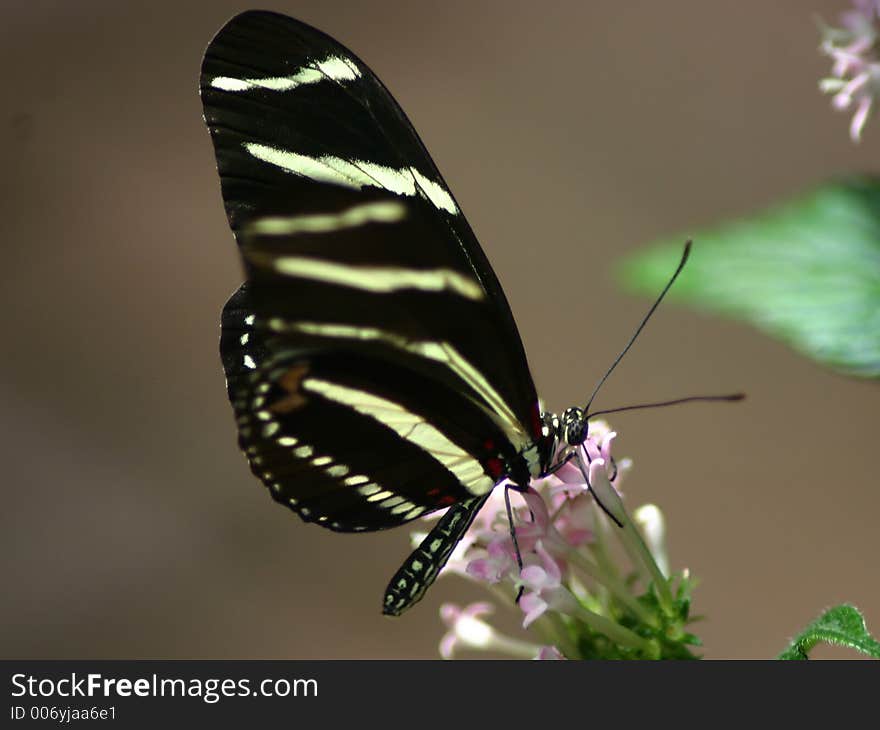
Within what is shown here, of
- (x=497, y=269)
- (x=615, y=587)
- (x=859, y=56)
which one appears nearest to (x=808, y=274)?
(x=859, y=56)

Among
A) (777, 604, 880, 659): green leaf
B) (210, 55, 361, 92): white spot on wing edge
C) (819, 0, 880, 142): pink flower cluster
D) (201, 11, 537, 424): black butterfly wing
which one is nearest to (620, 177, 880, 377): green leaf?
(819, 0, 880, 142): pink flower cluster

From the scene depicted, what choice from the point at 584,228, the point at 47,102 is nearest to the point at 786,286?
the point at 584,228

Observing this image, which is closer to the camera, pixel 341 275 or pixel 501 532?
pixel 341 275

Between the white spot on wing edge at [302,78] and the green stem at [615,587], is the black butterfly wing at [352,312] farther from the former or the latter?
the green stem at [615,587]

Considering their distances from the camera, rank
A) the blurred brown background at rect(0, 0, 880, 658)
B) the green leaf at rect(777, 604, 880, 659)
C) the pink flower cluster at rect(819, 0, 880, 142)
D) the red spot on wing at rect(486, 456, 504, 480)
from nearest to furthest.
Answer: the green leaf at rect(777, 604, 880, 659) → the red spot on wing at rect(486, 456, 504, 480) → the pink flower cluster at rect(819, 0, 880, 142) → the blurred brown background at rect(0, 0, 880, 658)

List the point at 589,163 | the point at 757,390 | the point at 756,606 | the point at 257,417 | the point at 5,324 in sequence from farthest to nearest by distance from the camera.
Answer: the point at 589,163 < the point at 5,324 < the point at 757,390 < the point at 756,606 < the point at 257,417

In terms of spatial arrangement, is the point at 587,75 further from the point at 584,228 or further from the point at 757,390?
the point at 757,390

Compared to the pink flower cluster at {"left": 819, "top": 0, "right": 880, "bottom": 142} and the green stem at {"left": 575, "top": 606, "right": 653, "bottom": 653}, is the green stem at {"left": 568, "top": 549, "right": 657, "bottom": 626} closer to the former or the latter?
the green stem at {"left": 575, "top": 606, "right": 653, "bottom": 653}
